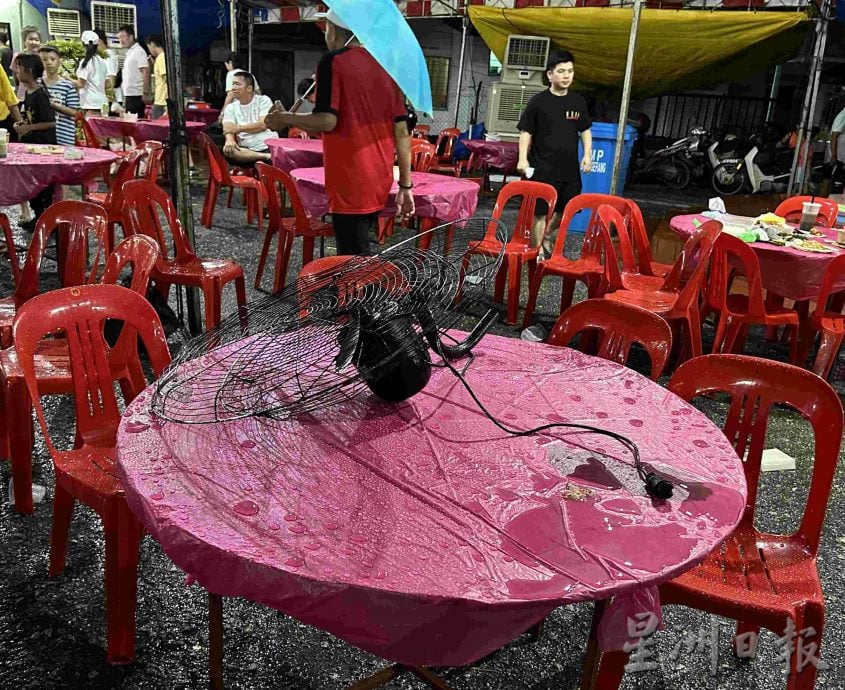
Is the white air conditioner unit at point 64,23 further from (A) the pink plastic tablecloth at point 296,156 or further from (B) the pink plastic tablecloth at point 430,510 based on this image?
(B) the pink plastic tablecloth at point 430,510

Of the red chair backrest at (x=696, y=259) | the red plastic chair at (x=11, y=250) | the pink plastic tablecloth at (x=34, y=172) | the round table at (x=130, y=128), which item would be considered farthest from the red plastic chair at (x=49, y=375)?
the round table at (x=130, y=128)

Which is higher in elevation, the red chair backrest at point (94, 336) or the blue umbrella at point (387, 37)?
the blue umbrella at point (387, 37)

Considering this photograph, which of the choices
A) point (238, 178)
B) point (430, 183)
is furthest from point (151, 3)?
point (430, 183)

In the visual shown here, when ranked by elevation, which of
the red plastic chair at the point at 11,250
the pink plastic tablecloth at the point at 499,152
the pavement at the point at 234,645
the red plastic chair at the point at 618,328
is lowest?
the pavement at the point at 234,645

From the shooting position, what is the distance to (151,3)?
50.7 feet

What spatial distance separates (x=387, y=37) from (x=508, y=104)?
675 centimetres

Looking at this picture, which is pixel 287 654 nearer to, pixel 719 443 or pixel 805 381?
pixel 719 443

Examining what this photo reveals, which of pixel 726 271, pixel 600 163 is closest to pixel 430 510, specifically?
pixel 726 271

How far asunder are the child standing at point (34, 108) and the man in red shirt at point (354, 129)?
11.7 ft

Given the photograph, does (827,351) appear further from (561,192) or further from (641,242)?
(561,192)

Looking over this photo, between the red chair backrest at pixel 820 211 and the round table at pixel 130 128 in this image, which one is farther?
the round table at pixel 130 128

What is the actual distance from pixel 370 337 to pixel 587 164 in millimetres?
4216

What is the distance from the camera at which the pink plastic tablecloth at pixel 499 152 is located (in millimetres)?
8648

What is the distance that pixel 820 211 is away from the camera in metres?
4.71
